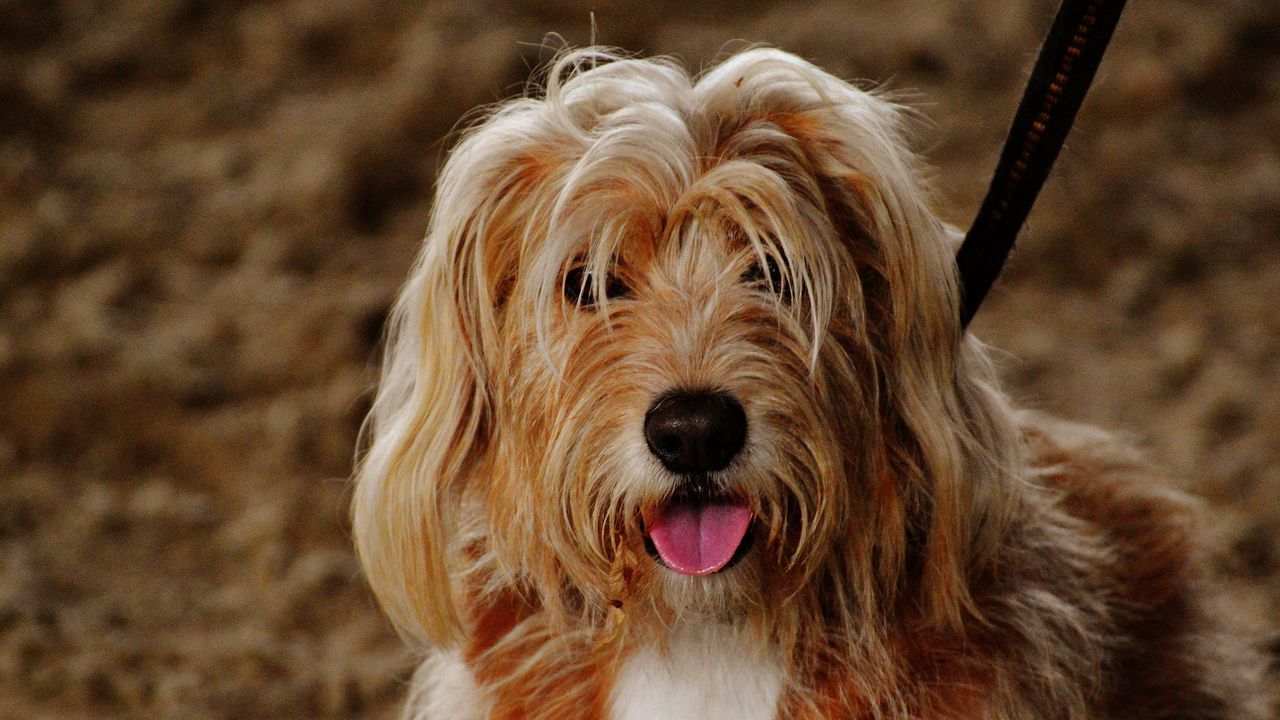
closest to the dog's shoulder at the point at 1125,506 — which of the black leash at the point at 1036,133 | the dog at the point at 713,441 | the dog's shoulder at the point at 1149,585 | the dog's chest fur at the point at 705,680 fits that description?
the dog's shoulder at the point at 1149,585

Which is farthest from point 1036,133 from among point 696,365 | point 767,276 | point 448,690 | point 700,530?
point 448,690

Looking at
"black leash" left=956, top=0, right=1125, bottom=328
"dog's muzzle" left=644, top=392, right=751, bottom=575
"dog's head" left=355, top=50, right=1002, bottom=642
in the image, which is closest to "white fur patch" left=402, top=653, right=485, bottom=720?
"dog's head" left=355, top=50, right=1002, bottom=642

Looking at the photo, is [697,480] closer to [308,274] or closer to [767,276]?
[767,276]

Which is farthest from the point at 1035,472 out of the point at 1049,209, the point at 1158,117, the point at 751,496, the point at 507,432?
the point at 1158,117

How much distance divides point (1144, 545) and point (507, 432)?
3.74 feet

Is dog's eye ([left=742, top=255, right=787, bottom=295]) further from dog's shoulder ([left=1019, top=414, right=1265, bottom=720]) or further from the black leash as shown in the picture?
dog's shoulder ([left=1019, top=414, right=1265, bottom=720])

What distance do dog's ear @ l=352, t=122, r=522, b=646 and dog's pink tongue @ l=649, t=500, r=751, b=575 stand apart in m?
0.37

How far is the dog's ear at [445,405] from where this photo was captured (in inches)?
82.4

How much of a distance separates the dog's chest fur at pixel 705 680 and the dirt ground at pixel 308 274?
1430 millimetres

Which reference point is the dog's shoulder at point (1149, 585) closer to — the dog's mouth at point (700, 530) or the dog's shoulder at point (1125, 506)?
the dog's shoulder at point (1125, 506)

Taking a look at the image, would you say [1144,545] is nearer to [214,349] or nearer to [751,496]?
[751,496]

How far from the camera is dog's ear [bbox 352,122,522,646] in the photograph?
2.09m

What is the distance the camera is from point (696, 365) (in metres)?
1.82

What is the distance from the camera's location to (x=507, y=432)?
208 cm
